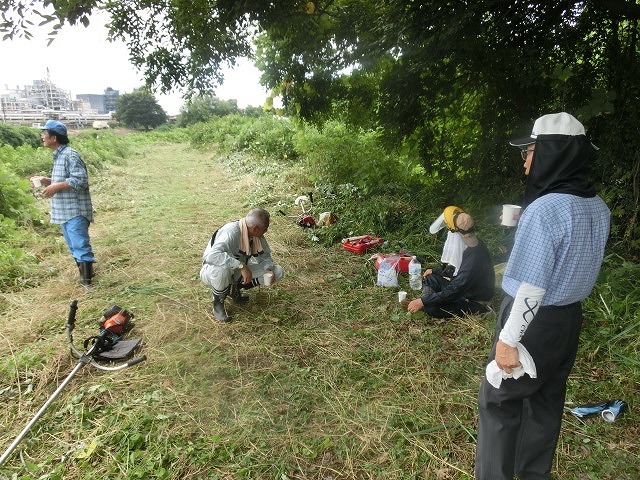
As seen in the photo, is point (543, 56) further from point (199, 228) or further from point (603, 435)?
point (199, 228)

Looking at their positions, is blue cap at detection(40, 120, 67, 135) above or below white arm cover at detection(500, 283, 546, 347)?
above

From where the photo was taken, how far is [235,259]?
3.58 metres

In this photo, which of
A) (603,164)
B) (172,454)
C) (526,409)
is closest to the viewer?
(526,409)

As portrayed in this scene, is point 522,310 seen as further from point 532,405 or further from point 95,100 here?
point 95,100

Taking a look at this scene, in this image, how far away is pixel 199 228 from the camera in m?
6.62

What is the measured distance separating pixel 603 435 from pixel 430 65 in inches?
162

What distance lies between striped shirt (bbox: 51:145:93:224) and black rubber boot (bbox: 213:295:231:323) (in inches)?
75.3

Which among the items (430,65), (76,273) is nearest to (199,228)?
(76,273)

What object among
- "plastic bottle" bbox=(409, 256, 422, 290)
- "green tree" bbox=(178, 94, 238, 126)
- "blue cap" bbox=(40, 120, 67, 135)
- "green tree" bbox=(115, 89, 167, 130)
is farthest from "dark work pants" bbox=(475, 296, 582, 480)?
"green tree" bbox=(115, 89, 167, 130)

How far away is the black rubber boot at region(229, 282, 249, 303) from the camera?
3874mm

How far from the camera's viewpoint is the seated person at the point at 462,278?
3537 millimetres

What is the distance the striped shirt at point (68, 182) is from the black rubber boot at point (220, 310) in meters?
1.91

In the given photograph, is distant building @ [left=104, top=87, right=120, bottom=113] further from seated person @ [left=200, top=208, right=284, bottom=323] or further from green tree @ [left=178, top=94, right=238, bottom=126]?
seated person @ [left=200, top=208, right=284, bottom=323]

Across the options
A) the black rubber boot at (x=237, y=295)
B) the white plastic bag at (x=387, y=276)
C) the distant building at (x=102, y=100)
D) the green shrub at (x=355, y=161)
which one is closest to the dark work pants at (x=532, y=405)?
the white plastic bag at (x=387, y=276)
